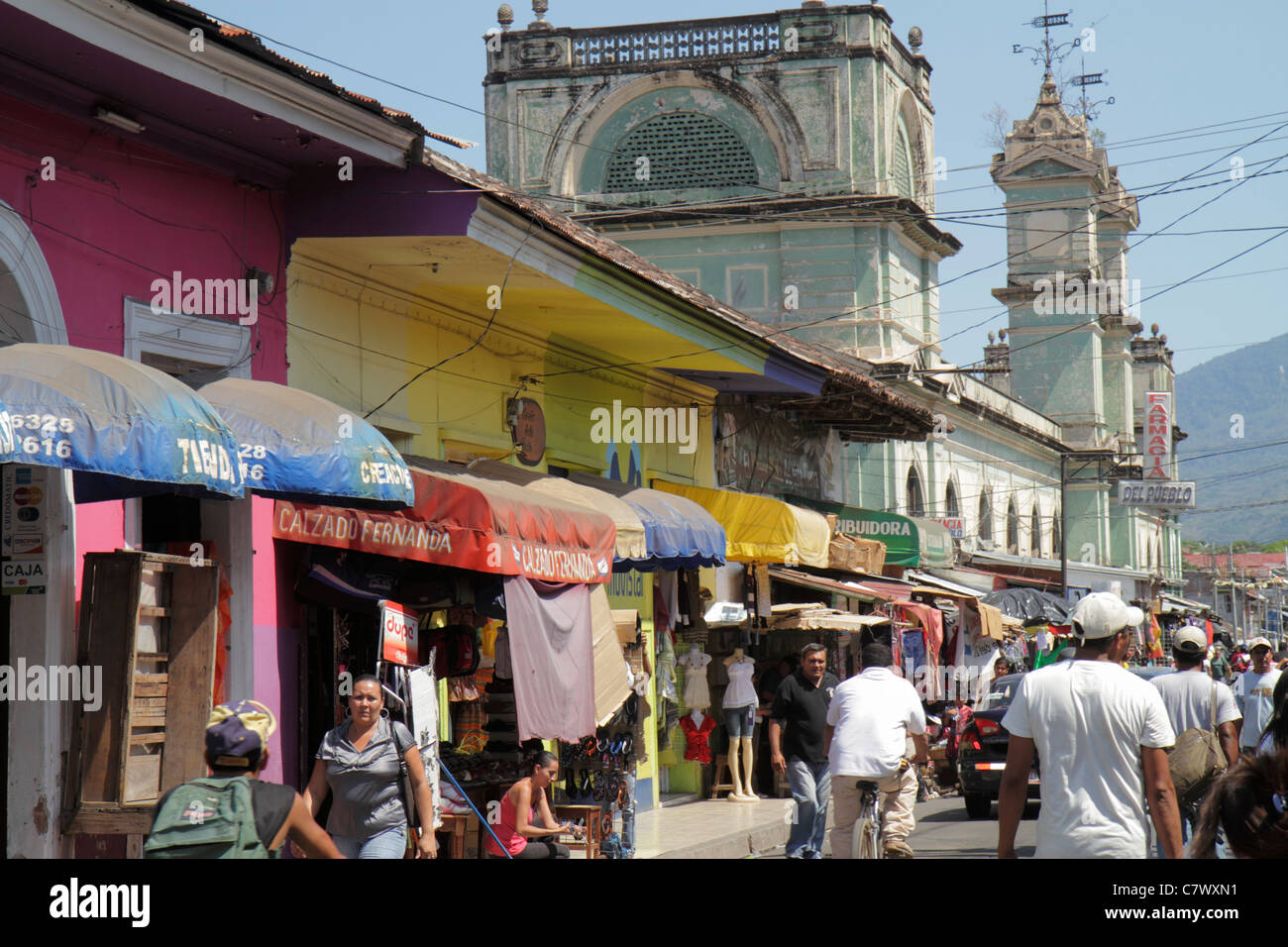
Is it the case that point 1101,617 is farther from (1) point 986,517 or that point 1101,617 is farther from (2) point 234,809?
(1) point 986,517

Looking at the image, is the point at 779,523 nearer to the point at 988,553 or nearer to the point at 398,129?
the point at 398,129

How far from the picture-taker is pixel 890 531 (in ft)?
83.9

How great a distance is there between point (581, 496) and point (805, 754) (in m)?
2.80

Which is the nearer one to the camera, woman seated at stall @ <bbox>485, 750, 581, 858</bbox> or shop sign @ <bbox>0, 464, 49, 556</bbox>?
shop sign @ <bbox>0, 464, 49, 556</bbox>

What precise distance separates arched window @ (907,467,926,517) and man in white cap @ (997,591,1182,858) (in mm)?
28668

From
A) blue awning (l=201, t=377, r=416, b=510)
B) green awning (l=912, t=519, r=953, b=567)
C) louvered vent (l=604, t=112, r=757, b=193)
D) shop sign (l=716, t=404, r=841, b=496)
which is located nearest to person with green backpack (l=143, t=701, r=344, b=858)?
blue awning (l=201, t=377, r=416, b=510)

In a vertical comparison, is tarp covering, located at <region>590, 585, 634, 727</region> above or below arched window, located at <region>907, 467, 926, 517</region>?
below

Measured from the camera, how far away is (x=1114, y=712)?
6727mm

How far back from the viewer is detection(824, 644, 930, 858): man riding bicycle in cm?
1057

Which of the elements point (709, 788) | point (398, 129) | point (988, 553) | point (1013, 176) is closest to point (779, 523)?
point (709, 788)

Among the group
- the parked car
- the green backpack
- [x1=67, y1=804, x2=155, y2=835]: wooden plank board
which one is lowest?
the parked car

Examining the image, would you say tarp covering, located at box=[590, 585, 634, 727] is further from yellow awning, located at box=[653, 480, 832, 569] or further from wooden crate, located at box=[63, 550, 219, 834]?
yellow awning, located at box=[653, 480, 832, 569]

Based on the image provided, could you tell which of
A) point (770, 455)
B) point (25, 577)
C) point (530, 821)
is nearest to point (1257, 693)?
point (530, 821)

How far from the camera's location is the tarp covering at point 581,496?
43.2 feet
